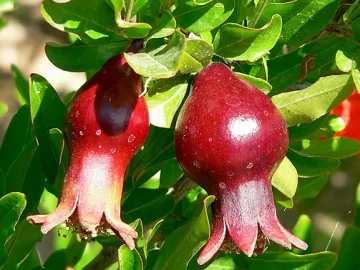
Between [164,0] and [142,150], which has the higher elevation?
[164,0]

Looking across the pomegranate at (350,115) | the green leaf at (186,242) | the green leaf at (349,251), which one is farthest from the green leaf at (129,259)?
the pomegranate at (350,115)

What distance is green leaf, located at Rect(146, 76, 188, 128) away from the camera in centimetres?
89

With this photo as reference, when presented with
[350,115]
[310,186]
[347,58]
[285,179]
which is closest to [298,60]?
[347,58]

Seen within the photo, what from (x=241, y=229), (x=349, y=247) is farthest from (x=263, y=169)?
(x=349, y=247)

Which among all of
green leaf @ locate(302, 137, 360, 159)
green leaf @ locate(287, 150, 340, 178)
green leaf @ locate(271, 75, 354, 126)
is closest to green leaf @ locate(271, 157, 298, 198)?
green leaf @ locate(271, 75, 354, 126)

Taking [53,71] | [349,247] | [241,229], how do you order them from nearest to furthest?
[241,229]
[349,247]
[53,71]

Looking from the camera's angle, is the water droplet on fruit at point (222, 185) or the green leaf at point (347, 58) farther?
the green leaf at point (347, 58)

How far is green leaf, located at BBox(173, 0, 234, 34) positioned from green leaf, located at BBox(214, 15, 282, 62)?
13mm

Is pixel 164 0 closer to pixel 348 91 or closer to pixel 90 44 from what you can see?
pixel 90 44

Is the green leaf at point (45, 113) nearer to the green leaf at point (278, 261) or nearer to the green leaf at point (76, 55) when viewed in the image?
the green leaf at point (76, 55)

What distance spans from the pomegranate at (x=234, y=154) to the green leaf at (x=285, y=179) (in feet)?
0.33

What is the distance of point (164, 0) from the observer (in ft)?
2.99

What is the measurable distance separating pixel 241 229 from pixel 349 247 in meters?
0.44

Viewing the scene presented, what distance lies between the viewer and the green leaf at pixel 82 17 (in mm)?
890
